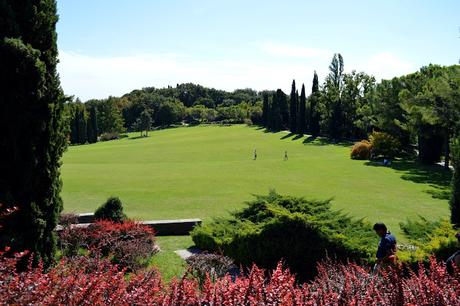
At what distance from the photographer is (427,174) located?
31.8m

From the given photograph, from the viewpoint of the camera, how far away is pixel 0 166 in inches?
336

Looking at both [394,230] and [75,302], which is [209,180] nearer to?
[394,230]

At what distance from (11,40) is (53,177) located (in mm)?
2995

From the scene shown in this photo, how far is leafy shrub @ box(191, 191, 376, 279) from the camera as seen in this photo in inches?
390

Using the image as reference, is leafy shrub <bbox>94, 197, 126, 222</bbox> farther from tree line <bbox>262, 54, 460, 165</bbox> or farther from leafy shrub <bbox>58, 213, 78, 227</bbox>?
tree line <bbox>262, 54, 460, 165</bbox>

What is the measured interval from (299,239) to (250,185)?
17.8 metres

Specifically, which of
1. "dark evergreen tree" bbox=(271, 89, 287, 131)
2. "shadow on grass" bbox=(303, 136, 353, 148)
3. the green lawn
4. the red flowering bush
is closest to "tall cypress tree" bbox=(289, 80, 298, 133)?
"dark evergreen tree" bbox=(271, 89, 287, 131)

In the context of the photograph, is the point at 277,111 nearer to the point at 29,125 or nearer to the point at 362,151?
the point at 362,151

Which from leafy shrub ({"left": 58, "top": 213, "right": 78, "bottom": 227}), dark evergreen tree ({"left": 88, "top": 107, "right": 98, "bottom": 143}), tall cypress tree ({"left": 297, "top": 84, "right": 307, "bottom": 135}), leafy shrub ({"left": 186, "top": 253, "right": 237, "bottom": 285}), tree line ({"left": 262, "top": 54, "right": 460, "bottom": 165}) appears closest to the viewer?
leafy shrub ({"left": 186, "top": 253, "right": 237, "bottom": 285})

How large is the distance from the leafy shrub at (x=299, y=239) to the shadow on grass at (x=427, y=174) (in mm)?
14720

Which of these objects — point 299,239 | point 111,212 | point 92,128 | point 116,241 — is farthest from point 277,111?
point 299,239

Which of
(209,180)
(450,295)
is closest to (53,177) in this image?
(450,295)

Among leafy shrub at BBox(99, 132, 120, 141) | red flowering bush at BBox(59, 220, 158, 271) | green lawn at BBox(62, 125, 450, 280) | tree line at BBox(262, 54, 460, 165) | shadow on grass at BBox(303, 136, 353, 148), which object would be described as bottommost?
green lawn at BBox(62, 125, 450, 280)

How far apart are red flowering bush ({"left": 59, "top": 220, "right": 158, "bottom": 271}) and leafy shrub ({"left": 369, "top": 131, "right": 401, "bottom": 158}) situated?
115 ft
